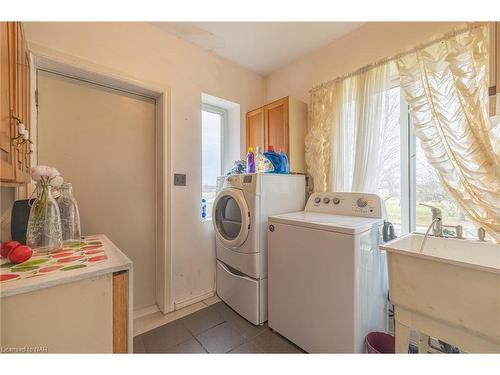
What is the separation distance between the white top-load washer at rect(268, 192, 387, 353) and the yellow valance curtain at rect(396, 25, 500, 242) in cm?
44

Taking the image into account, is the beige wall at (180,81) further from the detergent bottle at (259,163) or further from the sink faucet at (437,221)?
the sink faucet at (437,221)

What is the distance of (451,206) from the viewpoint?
4.43 feet

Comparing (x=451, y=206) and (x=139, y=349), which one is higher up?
(x=451, y=206)

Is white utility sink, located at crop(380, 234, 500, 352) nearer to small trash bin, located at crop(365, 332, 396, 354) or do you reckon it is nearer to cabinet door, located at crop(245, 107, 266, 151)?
small trash bin, located at crop(365, 332, 396, 354)

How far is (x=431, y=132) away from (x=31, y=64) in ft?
8.40

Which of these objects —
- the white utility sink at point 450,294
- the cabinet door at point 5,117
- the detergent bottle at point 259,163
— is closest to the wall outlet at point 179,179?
the detergent bottle at point 259,163

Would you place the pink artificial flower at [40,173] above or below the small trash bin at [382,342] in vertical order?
above

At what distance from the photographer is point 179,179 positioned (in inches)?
75.0

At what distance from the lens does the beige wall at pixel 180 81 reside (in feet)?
4.92

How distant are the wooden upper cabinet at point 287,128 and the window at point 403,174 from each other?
2.40ft

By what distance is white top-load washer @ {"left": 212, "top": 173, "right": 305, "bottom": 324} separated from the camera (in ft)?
5.34

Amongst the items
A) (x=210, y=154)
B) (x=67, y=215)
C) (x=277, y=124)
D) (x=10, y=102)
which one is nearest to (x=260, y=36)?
(x=277, y=124)
